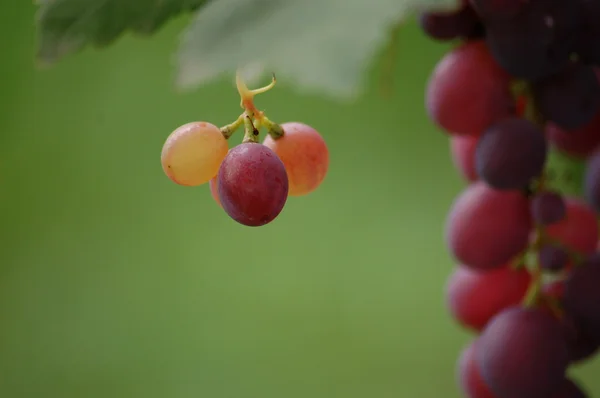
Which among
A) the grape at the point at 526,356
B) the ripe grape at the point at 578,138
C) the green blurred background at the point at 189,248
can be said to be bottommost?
the grape at the point at 526,356

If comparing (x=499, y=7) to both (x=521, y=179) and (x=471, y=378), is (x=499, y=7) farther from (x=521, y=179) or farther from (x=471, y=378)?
(x=471, y=378)

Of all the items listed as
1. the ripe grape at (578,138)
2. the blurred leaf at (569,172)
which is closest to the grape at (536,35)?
the ripe grape at (578,138)

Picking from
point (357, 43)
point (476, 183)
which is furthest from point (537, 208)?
point (357, 43)

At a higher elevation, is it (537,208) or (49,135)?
(49,135)

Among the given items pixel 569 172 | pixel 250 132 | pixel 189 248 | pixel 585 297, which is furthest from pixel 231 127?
pixel 189 248

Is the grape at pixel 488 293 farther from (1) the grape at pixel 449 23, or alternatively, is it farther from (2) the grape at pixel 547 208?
(1) the grape at pixel 449 23

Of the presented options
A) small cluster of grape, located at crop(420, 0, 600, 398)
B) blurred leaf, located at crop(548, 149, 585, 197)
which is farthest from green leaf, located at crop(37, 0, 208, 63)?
blurred leaf, located at crop(548, 149, 585, 197)

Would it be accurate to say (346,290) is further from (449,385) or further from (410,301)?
(449,385)
